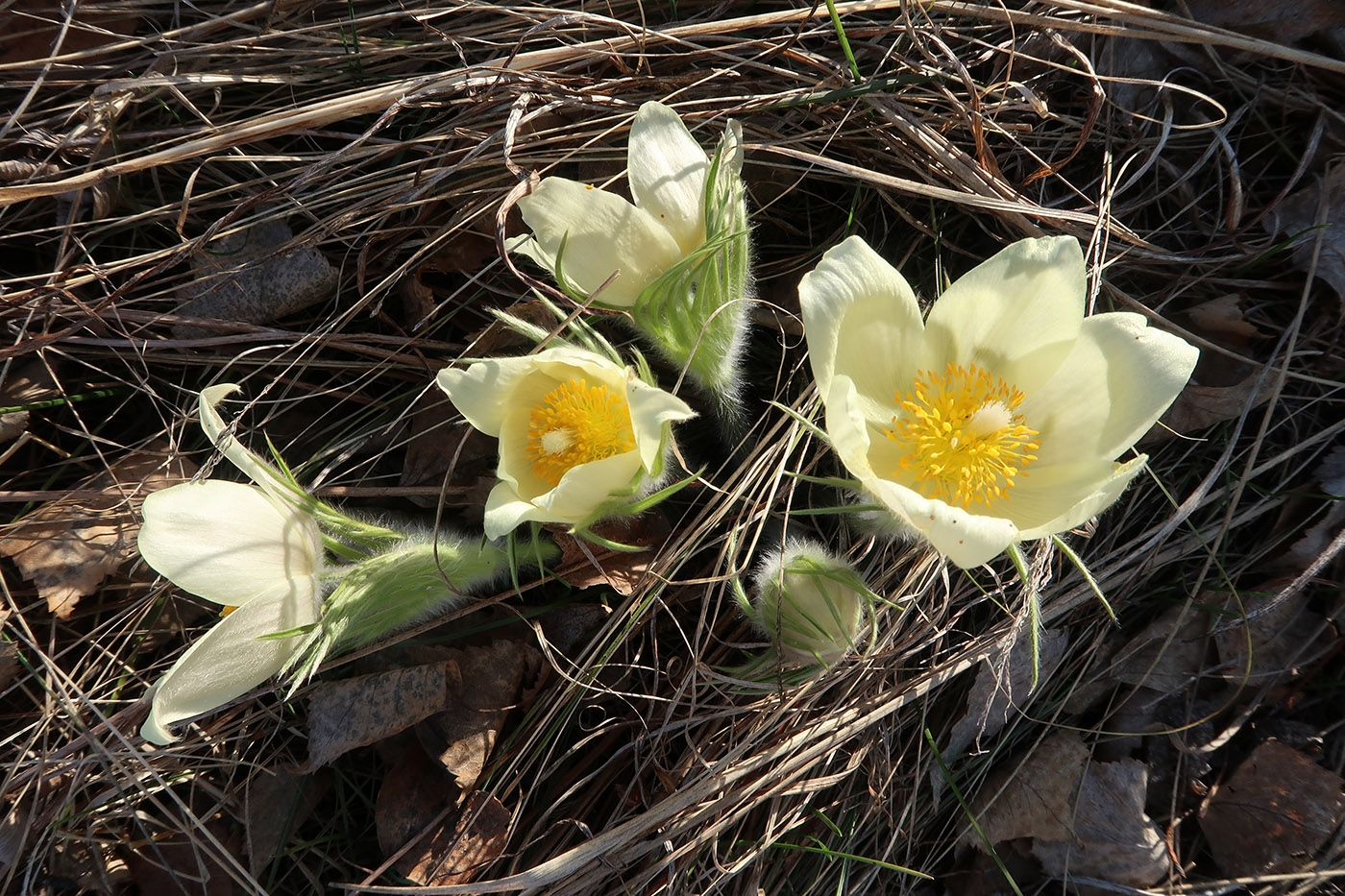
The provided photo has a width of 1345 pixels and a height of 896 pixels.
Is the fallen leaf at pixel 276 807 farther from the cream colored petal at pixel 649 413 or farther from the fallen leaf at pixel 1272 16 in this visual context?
the fallen leaf at pixel 1272 16

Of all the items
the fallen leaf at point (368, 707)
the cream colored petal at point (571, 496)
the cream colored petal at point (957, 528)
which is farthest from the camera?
the fallen leaf at point (368, 707)

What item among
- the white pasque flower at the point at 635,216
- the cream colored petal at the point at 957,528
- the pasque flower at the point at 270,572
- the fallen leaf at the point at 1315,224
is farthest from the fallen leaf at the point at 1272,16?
the pasque flower at the point at 270,572

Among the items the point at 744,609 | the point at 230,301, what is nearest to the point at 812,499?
the point at 744,609

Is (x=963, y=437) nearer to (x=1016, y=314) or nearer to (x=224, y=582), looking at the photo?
(x=1016, y=314)

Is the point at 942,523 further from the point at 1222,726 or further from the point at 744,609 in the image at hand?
the point at 1222,726

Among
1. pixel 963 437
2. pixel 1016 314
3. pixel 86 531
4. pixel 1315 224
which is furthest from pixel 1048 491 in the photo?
pixel 86 531
